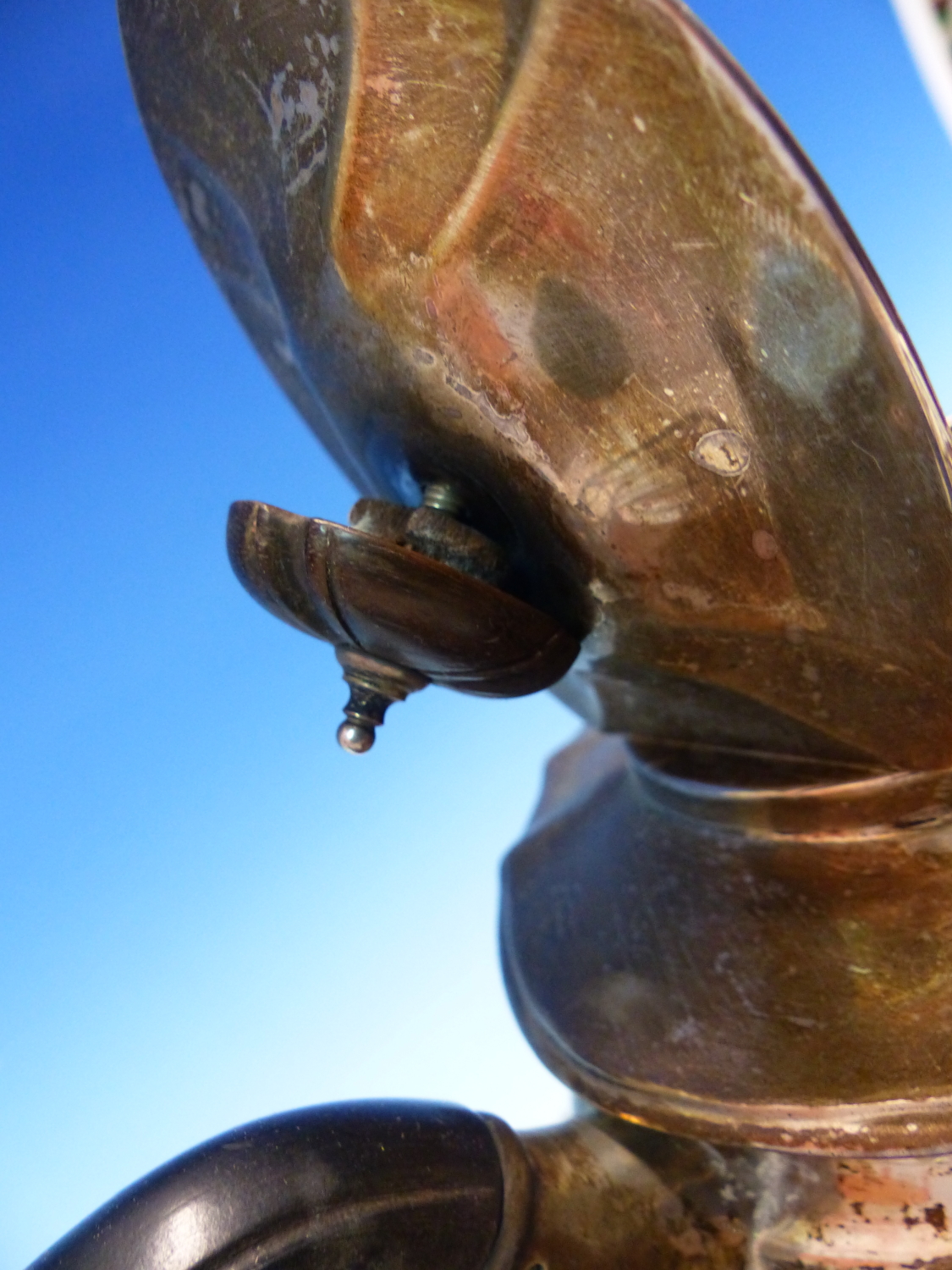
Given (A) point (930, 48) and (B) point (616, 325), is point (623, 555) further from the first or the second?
(A) point (930, 48)

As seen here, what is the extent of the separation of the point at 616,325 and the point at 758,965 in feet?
0.93

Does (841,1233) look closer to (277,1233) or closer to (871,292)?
(277,1233)

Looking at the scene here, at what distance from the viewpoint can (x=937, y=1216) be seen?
0.40 meters

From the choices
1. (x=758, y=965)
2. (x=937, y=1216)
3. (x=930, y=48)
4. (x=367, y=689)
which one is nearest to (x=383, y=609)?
(x=367, y=689)

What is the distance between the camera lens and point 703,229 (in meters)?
0.30

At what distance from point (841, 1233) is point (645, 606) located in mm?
274

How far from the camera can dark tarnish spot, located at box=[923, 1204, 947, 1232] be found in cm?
40

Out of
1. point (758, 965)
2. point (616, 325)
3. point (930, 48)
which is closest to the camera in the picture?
point (616, 325)

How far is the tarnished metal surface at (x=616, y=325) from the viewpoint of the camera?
29 centimetres

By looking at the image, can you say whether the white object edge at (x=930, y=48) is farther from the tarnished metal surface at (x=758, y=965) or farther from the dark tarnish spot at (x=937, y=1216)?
the dark tarnish spot at (x=937, y=1216)

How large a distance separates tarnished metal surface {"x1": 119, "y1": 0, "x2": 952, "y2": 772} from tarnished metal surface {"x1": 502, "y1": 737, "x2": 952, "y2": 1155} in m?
0.05

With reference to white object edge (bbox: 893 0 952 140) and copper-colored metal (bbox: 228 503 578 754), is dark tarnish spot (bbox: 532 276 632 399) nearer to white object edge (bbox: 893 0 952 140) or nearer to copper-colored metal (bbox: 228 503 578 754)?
copper-colored metal (bbox: 228 503 578 754)

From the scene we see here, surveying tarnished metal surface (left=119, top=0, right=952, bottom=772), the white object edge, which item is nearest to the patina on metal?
tarnished metal surface (left=119, top=0, right=952, bottom=772)

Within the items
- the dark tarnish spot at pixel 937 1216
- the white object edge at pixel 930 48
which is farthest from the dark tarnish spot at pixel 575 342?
the white object edge at pixel 930 48
